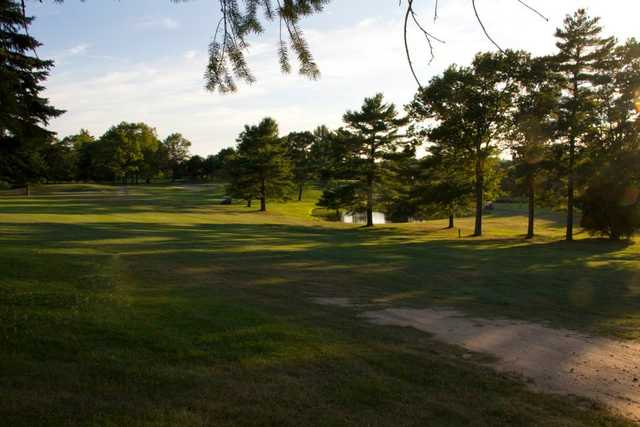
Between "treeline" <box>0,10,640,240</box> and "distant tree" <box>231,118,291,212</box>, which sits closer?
"treeline" <box>0,10,640,240</box>

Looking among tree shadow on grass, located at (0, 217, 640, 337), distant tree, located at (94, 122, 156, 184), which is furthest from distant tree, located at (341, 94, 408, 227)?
distant tree, located at (94, 122, 156, 184)

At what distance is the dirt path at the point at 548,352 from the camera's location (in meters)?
6.29

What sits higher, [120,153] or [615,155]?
[120,153]

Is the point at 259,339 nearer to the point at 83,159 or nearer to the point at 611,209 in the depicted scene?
the point at 611,209

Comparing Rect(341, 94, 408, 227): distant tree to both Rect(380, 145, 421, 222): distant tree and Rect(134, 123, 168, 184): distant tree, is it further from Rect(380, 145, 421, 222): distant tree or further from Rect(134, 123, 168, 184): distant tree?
Rect(134, 123, 168, 184): distant tree

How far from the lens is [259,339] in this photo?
7227 mm

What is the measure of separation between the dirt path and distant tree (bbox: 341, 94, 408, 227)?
30.0m

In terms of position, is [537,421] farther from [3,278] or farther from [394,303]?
[3,278]

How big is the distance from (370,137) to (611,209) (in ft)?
58.8

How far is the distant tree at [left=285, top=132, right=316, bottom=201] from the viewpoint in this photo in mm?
76625

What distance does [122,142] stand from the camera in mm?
92438

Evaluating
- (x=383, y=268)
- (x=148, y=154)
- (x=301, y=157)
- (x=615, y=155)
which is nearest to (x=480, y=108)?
(x=615, y=155)

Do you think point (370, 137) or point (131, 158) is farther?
point (131, 158)

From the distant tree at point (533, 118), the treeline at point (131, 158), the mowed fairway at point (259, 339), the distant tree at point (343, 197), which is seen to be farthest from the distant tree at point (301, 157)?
the mowed fairway at point (259, 339)
